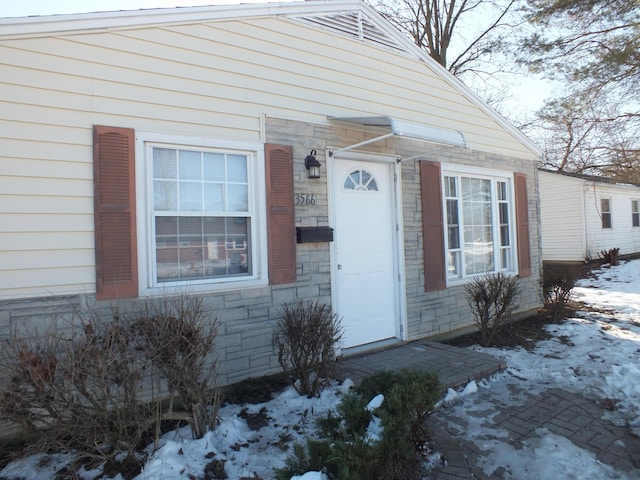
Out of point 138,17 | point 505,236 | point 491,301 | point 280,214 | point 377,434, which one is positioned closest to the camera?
point 377,434

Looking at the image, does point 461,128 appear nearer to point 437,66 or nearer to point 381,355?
point 437,66

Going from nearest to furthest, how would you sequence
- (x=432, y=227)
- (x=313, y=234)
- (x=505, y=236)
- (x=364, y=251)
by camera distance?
(x=313, y=234), (x=364, y=251), (x=432, y=227), (x=505, y=236)

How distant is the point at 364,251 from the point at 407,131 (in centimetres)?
156

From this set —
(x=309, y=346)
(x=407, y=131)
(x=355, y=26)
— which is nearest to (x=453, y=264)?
(x=407, y=131)

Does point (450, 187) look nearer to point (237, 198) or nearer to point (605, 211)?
point (237, 198)

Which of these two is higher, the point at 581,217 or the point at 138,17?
the point at 138,17

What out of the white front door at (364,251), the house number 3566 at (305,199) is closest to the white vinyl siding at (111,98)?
the house number 3566 at (305,199)

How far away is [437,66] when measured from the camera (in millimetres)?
5918

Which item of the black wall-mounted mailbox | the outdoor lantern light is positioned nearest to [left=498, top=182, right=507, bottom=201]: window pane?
the black wall-mounted mailbox

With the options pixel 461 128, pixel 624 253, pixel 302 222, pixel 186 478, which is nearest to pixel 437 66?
pixel 461 128

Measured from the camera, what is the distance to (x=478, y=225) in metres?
6.55

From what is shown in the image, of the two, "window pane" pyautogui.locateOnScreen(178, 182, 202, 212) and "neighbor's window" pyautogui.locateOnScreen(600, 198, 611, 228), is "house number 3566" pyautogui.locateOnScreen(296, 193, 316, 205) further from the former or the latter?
"neighbor's window" pyautogui.locateOnScreen(600, 198, 611, 228)

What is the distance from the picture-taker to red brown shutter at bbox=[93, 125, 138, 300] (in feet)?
11.0

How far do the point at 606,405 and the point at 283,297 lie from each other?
3058 mm
